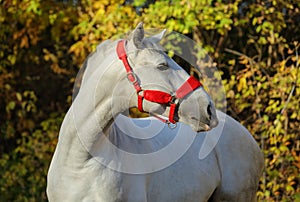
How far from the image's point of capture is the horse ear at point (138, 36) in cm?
298

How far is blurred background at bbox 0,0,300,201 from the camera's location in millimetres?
6504

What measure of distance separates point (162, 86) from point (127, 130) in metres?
0.45

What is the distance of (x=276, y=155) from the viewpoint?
6.49 m

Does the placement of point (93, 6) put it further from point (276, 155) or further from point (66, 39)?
point (276, 155)

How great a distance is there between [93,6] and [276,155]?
8.24 feet

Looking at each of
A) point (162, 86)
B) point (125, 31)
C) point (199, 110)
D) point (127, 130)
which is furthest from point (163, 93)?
point (125, 31)

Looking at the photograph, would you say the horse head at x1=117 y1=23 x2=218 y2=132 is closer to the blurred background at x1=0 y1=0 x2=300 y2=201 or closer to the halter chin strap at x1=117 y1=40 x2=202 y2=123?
the halter chin strap at x1=117 y1=40 x2=202 y2=123

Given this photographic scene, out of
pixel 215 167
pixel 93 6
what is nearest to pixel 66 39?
pixel 93 6

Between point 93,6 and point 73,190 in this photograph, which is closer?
point 73,190

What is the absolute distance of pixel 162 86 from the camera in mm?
2990

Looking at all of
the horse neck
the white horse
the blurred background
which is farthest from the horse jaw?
the blurred background

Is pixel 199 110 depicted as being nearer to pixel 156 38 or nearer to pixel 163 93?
pixel 163 93

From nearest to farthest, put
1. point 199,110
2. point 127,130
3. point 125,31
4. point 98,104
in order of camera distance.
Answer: point 199,110
point 98,104
point 127,130
point 125,31

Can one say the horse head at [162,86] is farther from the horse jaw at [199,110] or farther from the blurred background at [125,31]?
the blurred background at [125,31]
